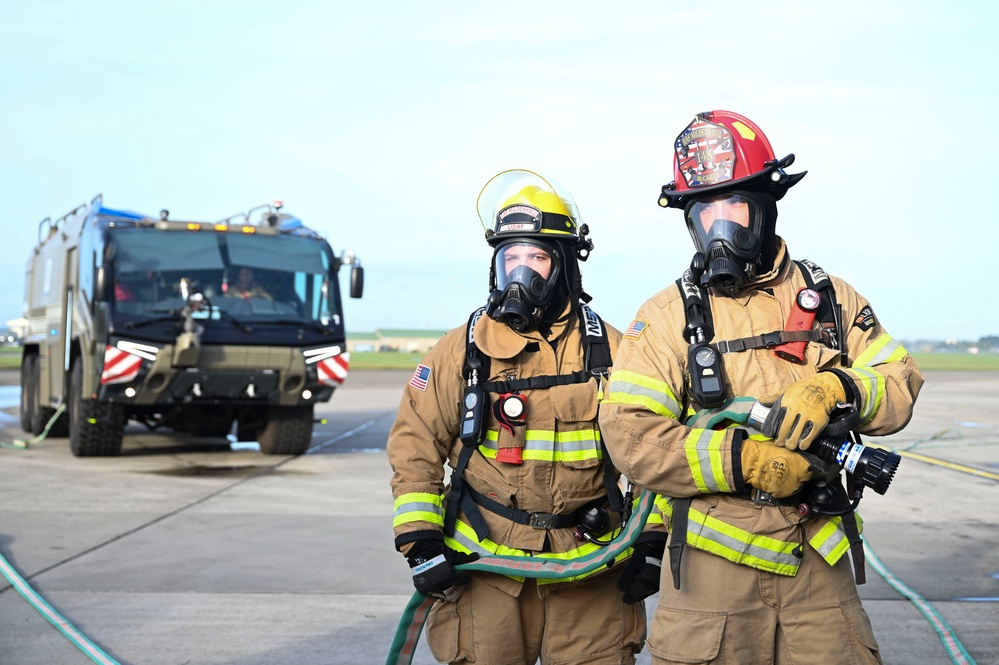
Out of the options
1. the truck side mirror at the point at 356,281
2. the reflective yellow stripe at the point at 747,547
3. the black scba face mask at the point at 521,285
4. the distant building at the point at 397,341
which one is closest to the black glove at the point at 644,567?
the reflective yellow stripe at the point at 747,547

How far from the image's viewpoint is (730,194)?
2.98 m

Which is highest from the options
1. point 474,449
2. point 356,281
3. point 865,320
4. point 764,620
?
point 356,281

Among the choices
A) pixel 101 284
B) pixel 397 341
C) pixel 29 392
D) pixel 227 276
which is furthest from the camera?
pixel 397 341

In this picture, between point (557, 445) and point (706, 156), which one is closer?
point (706, 156)

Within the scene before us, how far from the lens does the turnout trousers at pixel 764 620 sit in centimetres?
275

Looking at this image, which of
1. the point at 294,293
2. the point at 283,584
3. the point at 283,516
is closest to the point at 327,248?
the point at 294,293

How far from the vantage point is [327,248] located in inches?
502

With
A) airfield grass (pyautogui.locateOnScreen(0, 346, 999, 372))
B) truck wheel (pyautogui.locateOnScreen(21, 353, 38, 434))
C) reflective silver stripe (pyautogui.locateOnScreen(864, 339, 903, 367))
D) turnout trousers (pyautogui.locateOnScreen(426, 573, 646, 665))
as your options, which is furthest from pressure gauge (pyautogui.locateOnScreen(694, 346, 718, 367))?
airfield grass (pyautogui.locateOnScreen(0, 346, 999, 372))

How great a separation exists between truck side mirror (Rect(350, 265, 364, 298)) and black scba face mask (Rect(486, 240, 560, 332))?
923 centimetres

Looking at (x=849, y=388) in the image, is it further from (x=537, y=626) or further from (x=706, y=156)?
(x=537, y=626)

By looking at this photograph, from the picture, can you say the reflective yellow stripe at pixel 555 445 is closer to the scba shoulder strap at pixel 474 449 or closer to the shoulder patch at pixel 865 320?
the scba shoulder strap at pixel 474 449

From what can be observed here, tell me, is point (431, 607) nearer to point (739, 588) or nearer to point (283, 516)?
point (739, 588)

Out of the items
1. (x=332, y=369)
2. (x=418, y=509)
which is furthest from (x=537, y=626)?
(x=332, y=369)

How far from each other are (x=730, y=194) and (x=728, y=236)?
0.13 meters
